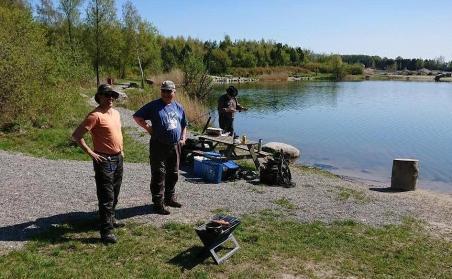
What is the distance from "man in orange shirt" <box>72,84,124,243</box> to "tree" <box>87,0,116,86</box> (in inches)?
1322

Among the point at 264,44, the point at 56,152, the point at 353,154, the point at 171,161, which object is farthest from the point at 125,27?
the point at 264,44

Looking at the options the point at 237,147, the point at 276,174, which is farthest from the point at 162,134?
the point at 237,147

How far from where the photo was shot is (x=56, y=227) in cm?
672

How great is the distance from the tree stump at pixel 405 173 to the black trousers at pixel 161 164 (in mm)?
7532

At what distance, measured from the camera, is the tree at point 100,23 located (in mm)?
40594

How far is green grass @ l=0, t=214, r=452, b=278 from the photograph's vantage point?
554 centimetres

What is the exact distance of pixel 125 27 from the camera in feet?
175

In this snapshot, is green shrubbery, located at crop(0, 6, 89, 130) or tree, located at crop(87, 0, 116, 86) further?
tree, located at crop(87, 0, 116, 86)

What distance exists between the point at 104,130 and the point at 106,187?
30.8 inches

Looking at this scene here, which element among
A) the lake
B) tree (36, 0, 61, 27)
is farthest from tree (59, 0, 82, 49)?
the lake

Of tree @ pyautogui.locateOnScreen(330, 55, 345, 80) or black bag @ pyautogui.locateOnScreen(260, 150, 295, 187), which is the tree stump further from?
tree @ pyautogui.locateOnScreen(330, 55, 345, 80)

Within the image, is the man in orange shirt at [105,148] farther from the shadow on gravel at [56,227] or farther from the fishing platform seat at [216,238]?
the fishing platform seat at [216,238]

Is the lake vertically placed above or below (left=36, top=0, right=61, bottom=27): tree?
below

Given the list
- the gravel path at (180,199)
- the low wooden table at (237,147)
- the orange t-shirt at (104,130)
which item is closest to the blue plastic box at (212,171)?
the gravel path at (180,199)
